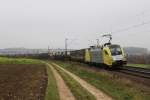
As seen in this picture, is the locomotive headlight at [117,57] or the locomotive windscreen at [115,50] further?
the locomotive windscreen at [115,50]

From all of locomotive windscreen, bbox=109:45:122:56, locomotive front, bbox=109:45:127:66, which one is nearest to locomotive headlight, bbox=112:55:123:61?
locomotive front, bbox=109:45:127:66

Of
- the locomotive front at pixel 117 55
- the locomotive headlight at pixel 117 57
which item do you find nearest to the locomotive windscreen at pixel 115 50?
the locomotive front at pixel 117 55

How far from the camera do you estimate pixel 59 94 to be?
18938 millimetres

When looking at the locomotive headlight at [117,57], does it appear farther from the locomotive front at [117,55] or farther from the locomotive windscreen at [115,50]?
the locomotive windscreen at [115,50]

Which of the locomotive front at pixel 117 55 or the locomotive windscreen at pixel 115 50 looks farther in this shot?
the locomotive windscreen at pixel 115 50

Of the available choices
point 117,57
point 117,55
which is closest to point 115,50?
point 117,55

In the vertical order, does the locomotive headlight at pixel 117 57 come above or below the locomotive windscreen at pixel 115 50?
below

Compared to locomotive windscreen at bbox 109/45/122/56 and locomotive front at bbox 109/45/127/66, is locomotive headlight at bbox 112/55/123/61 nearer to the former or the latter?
locomotive front at bbox 109/45/127/66

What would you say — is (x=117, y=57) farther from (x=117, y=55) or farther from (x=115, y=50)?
(x=115, y=50)

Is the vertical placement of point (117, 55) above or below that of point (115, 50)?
below

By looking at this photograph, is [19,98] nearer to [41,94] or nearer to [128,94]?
[41,94]

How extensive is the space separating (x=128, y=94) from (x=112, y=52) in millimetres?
25144

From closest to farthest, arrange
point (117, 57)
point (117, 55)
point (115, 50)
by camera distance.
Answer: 1. point (117, 57)
2. point (117, 55)
3. point (115, 50)

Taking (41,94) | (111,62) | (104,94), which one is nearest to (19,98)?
(41,94)
